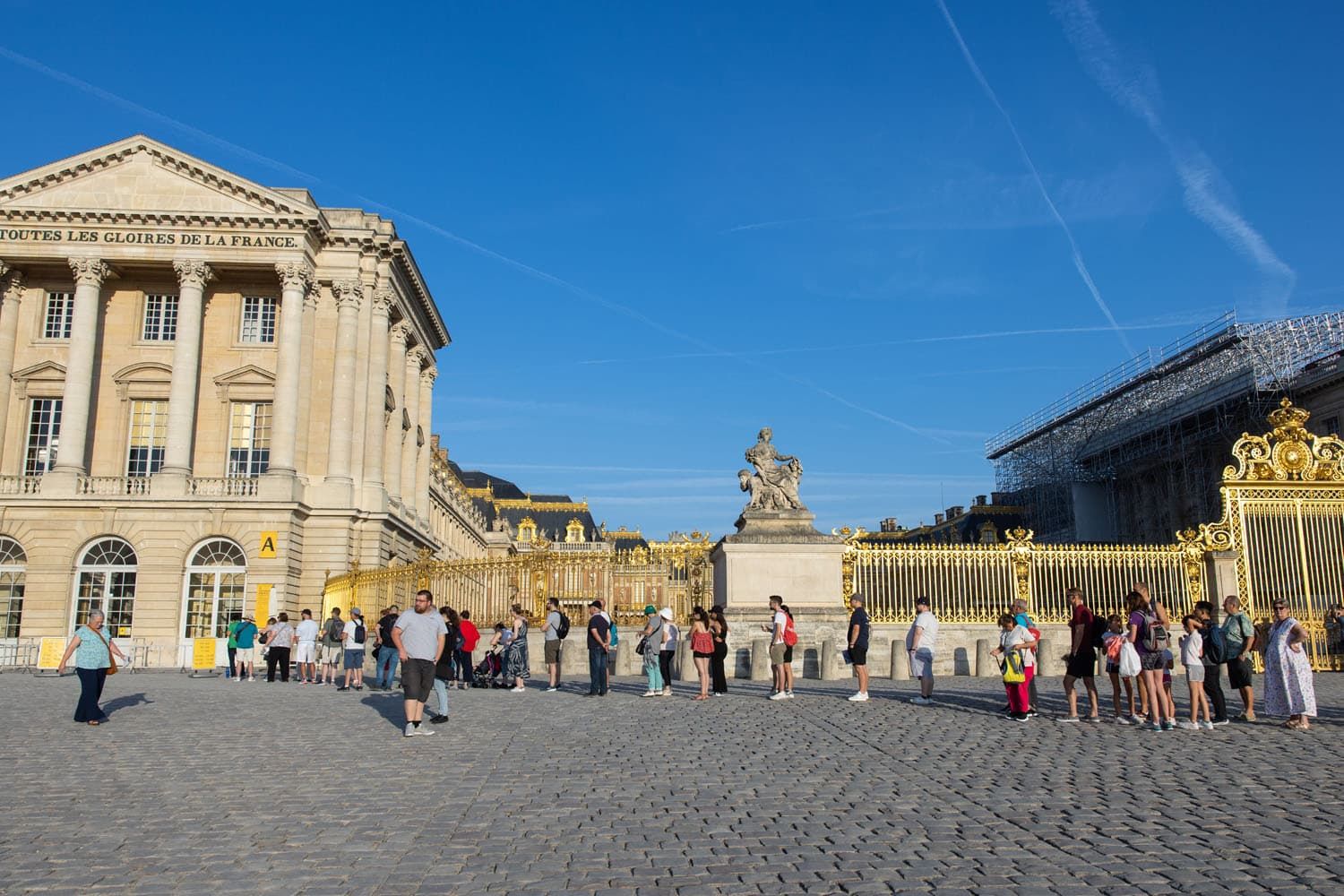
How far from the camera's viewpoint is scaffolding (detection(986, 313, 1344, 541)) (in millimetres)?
46781

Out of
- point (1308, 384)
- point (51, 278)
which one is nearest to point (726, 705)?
point (51, 278)

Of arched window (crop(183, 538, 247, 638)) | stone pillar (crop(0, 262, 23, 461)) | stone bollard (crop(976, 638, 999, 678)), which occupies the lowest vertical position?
stone bollard (crop(976, 638, 999, 678))

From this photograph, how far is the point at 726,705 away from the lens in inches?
604

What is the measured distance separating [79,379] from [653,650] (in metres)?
25.4

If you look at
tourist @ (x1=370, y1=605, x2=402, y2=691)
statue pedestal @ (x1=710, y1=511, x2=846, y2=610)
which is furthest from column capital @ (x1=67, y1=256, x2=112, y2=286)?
statue pedestal @ (x1=710, y1=511, x2=846, y2=610)

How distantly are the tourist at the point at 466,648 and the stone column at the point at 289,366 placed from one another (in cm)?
1733

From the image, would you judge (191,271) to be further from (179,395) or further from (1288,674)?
(1288,674)

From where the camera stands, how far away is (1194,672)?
1278 cm

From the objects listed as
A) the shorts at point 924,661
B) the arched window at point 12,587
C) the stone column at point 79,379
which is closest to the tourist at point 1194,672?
the shorts at point 924,661

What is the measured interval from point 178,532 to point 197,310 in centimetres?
692

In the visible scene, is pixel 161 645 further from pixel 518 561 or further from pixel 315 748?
pixel 315 748

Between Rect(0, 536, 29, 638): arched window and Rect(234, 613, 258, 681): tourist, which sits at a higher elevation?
Rect(0, 536, 29, 638): arched window

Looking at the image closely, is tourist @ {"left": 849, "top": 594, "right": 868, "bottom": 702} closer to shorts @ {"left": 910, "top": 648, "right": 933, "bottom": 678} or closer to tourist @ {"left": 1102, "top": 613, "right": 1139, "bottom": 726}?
shorts @ {"left": 910, "top": 648, "right": 933, "bottom": 678}

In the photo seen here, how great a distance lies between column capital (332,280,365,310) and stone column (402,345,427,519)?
785 cm
